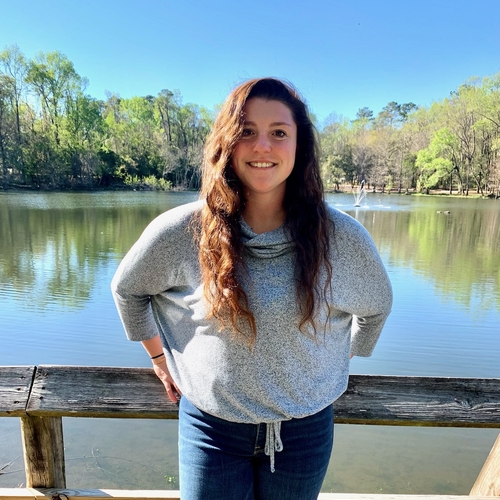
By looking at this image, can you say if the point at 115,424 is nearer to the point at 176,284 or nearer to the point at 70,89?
the point at 176,284

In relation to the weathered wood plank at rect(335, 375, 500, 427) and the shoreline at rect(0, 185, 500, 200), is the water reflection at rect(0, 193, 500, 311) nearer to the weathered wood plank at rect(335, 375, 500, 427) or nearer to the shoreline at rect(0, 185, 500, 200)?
the weathered wood plank at rect(335, 375, 500, 427)

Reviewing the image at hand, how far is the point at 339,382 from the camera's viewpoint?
1.37 meters

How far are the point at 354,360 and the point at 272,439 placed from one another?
466cm

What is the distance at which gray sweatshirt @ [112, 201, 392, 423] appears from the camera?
1.25m

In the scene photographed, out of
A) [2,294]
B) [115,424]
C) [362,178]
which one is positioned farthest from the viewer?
[362,178]

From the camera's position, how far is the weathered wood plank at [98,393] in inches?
59.2

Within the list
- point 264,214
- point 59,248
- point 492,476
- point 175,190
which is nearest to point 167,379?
point 264,214

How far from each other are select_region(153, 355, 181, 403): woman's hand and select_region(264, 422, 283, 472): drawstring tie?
1.18 ft

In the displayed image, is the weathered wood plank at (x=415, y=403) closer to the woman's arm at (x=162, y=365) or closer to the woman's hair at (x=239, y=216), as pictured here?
the woman's hair at (x=239, y=216)

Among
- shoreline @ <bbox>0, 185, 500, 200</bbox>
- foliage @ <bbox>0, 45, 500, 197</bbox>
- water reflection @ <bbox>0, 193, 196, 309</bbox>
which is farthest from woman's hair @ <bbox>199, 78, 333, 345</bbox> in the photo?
shoreline @ <bbox>0, 185, 500, 200</bbox>

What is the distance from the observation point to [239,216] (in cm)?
136

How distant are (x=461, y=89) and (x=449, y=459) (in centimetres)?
5171

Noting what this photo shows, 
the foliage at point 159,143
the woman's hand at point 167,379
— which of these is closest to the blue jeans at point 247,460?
the woman's hand at point 167,379

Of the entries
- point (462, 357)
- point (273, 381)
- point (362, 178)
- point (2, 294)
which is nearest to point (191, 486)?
point (273, 381)
